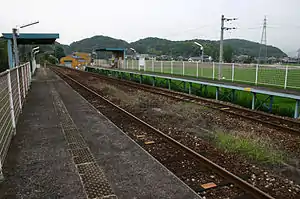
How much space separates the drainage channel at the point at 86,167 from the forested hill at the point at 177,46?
160 ft

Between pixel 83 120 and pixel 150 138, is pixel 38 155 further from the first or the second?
pixel 83 120

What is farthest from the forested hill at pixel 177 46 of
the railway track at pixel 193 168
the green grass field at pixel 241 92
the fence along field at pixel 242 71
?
the railway track at pixel 193 168

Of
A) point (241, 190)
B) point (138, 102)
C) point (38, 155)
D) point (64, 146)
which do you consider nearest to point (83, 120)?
point (64, 146)

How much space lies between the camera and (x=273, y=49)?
315 feet

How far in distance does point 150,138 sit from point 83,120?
9.20 feet

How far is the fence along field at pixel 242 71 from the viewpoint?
45.2ft

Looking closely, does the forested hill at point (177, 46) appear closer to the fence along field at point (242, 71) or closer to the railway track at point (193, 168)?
the fence along field at point (242, 71)

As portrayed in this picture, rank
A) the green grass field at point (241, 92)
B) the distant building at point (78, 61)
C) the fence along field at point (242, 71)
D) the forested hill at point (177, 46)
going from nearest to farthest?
the green grass field at point (241, 92) → the fence along field at point (242, 71) → the forested hill at point (177, 46) → the distant building at point (78, 61)

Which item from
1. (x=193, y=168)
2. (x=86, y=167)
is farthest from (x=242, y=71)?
(x=86, y=167)

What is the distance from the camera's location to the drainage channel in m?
3.95

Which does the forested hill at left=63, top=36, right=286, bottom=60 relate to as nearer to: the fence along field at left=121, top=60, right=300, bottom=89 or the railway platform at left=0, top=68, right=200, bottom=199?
the fence along field at left=121, top=60, right=300, bottom=89

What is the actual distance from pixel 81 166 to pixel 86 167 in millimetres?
111

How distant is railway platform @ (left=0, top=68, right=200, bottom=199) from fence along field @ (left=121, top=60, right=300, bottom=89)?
10.3 metres

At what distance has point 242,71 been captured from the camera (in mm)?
18078
